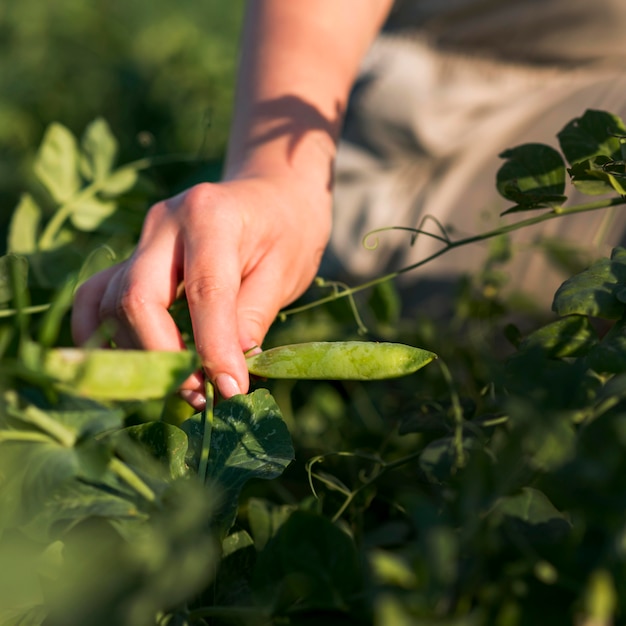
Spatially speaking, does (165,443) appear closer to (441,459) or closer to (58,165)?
(441,459)

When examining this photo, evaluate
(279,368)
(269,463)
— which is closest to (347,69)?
(279,368)

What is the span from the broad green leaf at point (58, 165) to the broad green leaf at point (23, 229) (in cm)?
8

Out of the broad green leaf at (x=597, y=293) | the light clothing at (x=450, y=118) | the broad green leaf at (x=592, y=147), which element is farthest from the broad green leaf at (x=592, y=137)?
the light clothing at (x=450, y=118)

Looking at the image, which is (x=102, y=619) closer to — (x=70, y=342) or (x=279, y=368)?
(x=279, y=368)

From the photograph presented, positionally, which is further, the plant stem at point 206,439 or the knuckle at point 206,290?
the knuckle at point 206,290

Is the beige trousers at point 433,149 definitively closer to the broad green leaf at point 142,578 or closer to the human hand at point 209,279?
the human hand at point 209,279

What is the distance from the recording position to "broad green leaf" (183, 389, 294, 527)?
0.58m

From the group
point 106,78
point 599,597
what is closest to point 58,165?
point 599,597

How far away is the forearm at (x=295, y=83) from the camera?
1.01 metres

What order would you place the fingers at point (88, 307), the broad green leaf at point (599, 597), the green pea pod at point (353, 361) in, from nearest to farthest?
the broad green leaf at point (599, 597)
the green pea pod at point (353, 361)
the fingers at point (88, 307)

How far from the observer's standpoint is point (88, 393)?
0.43 m

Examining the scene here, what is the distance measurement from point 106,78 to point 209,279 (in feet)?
6.54

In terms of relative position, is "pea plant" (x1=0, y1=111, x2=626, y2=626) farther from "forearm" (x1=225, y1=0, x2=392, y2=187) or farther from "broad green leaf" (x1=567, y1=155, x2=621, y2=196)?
"forearm" (x1=225, y1=0, x2=392, y2=187)

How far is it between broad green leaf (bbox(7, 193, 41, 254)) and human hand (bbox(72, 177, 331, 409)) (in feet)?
1.01
